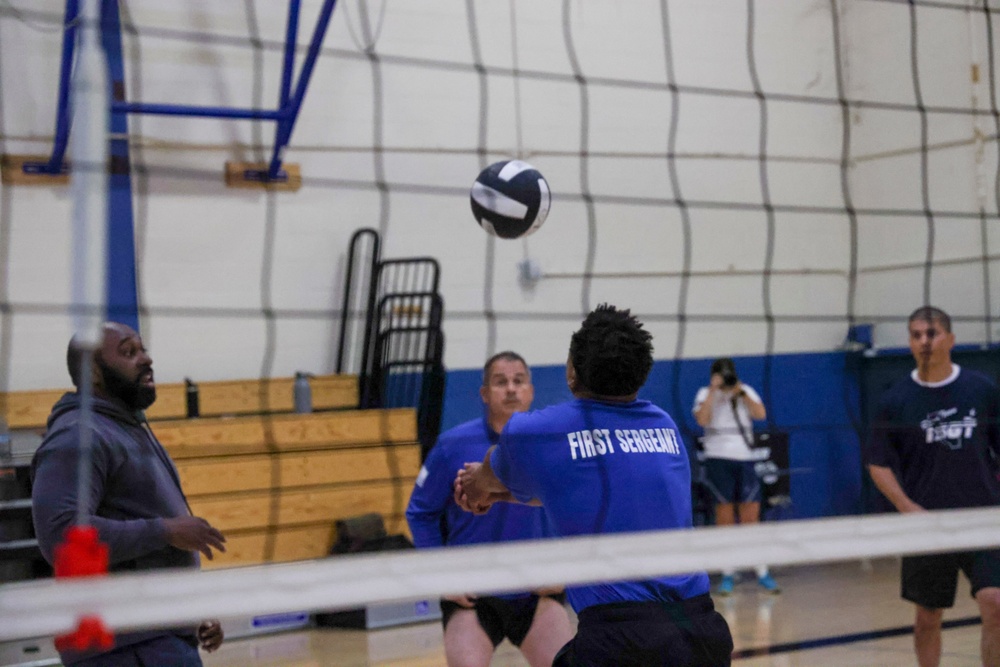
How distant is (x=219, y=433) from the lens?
20.2 ft

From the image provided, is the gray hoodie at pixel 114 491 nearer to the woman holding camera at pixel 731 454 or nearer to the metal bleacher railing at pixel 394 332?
the metal bleacher railing at pixel 394 332

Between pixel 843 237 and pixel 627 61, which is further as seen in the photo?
pixel 843 237

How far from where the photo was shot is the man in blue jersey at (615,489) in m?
2.55

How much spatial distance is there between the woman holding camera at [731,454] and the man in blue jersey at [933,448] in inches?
115

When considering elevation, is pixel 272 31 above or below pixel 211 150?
above

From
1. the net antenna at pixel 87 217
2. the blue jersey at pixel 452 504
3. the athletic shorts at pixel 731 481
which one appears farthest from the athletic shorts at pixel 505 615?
the athletic shorts at pixel 731 481

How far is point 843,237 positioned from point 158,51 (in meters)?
5.53

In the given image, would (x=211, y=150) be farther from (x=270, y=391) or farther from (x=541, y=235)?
(x=541, y=235)

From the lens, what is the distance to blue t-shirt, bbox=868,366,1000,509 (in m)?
4.25

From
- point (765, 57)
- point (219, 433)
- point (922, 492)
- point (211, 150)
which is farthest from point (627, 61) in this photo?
point (922, 492)

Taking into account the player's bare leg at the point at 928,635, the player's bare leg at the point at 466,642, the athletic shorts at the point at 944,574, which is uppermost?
the athletic shorts at the point at 944,574

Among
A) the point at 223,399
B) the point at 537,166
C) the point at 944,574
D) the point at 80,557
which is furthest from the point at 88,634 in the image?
the point at 537,166

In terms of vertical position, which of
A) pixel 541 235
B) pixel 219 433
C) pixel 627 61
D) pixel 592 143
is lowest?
pixel 219 433

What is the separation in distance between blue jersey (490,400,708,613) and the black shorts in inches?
1.0
